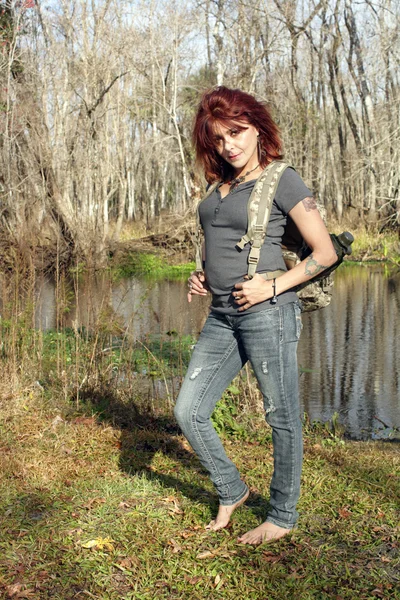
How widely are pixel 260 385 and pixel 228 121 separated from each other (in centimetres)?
117

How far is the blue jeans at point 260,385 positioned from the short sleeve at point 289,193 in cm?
45

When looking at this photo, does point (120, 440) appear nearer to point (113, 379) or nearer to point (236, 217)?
point (113, 379)

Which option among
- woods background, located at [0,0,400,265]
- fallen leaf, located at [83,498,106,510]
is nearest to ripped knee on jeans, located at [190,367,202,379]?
fallen leaf, located at [83,498,106,510]

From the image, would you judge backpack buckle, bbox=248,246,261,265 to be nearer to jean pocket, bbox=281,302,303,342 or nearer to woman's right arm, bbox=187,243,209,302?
jean pocket, bbox=281,302,303,342

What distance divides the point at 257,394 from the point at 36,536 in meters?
2.97

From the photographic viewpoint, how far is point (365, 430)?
21.0ft

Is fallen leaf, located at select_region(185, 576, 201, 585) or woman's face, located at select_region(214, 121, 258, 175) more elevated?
woman's face, located at select_region(214, 121, 258, 175)

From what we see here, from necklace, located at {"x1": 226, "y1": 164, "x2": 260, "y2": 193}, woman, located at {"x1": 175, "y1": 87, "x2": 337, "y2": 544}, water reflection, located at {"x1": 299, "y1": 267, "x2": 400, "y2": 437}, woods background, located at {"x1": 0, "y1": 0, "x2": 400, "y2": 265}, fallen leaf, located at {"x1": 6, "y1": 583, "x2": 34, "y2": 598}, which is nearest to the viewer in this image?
fallen leaf, located at {"x1": 6, "y1": 583, "x2": 34, "y2": 598}

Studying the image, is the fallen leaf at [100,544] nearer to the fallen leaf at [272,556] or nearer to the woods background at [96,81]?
the fallen leaf at [272,556]

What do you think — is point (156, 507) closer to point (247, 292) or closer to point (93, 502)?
point (93, 502)

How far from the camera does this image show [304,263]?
2971 mm

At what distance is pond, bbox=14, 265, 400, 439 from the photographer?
6.69 meters

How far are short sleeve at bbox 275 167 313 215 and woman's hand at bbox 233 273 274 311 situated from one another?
32 centimetres

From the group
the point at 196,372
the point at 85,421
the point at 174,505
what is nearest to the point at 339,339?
the point at 85,421
